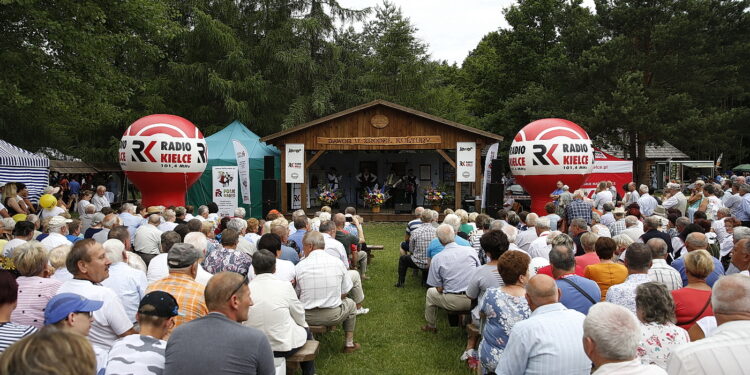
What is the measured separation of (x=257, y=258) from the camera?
4.34 meters

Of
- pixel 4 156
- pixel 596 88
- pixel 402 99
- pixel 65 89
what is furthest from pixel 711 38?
pixel 4 156

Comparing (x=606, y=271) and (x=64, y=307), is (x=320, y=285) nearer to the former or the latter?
(x=606, y=271)

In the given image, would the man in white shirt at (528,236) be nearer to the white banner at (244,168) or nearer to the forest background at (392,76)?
the white banner at (244,168)

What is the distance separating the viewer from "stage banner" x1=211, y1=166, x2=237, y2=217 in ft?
57.0

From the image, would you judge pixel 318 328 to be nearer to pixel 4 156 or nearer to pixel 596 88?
pixel 4 156

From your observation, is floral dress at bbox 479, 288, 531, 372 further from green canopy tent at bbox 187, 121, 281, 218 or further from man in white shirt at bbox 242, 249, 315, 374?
green canopy tent at bbox 187, 121, 281, 218

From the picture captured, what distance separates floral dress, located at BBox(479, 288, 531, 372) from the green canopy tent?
1460 cm

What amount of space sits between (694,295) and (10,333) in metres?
4.13

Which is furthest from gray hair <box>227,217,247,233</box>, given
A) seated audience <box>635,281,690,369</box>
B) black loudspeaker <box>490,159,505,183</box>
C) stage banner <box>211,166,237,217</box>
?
stage banner <box>211,166,237,217</box>

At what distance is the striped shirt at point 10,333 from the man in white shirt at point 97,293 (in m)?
0.47

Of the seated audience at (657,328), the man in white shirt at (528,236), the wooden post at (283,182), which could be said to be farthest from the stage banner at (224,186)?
the seated audience at (657,328)

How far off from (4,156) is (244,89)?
12.2 metres

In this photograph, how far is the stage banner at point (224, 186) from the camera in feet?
57.0

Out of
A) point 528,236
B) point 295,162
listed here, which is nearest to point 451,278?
point 528,236
